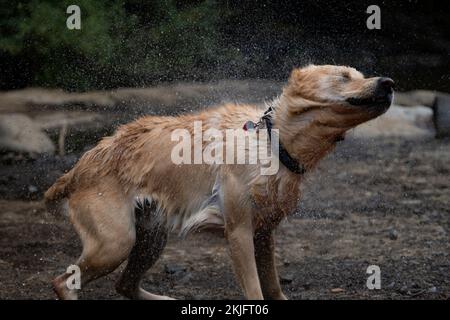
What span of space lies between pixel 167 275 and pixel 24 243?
149 centimetres

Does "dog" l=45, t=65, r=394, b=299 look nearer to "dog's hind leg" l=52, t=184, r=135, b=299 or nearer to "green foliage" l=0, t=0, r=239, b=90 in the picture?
"dog's hind leg" l=52, t=184, r=135, b=299

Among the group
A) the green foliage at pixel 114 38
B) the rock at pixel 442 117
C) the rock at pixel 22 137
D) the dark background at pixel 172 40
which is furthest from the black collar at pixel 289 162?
the rock at pixel 442 117

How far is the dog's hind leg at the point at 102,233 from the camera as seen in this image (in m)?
5.39

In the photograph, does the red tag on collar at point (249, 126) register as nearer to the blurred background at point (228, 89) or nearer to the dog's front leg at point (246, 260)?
the dog's front leg at point (246, 260)

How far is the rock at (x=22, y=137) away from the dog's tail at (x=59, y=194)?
11.1 ft

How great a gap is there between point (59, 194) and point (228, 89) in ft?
12.9

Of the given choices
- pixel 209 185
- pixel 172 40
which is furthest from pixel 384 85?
pixel 172 40

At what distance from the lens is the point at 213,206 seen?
531 centimetres

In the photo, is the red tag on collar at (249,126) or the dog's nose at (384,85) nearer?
the dog's nose at (384,85)

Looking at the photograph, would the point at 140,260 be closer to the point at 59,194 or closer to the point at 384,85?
the point at 59,194

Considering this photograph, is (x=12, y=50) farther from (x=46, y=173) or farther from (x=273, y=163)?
(x=273, y=163)

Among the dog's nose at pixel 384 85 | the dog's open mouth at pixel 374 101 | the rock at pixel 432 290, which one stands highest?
the dog's nose at pixel 384 85

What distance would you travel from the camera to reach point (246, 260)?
5.15 meters

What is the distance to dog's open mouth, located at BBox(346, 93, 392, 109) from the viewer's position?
5.02m
